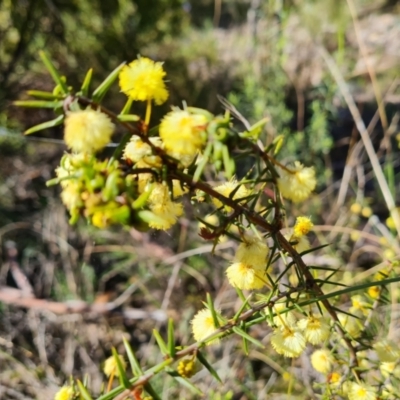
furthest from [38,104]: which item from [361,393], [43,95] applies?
[361,393]

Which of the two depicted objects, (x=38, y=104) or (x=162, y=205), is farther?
(x=162, y=205)

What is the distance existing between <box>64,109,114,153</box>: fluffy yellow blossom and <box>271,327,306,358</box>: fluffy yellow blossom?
1.36ft

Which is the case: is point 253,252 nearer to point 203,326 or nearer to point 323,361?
point 203,326

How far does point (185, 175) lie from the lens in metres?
0.51

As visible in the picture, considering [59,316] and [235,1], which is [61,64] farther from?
[235,1]

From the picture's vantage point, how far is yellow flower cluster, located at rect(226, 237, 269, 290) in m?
0.63

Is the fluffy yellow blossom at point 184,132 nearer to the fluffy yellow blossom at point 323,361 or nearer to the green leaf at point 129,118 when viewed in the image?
the green leaf at point 129,118

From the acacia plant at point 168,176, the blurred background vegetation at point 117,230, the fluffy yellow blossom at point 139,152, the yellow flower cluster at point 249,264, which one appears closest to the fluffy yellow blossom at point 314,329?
the acacia plant at point 168,176

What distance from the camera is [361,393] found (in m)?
0.76

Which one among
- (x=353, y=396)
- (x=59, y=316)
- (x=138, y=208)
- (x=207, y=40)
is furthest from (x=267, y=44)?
(x=138, y=208)

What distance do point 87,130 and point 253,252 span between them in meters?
0.29

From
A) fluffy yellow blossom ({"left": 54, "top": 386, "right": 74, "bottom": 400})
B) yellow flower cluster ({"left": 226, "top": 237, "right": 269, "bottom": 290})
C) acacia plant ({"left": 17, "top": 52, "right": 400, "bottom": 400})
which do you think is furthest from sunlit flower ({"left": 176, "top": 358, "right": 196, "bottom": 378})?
fluffy yellow blossom ({"left": 54, "top": 386, "right": 74, "bottom": 400})

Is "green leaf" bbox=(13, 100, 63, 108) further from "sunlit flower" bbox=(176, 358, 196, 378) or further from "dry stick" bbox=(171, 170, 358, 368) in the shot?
"sunlit flower" bbox=(176, 358, 196, 378)

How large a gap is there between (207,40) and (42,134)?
1.57m
